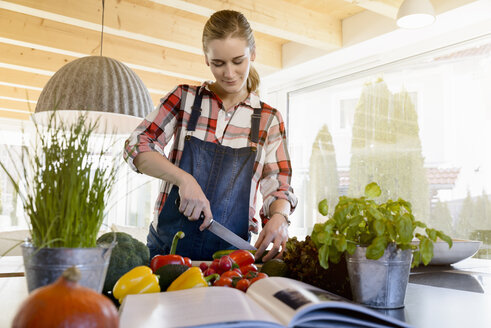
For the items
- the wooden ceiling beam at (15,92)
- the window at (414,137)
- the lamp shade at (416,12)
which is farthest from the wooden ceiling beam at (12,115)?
the lamp shade at (416,12)

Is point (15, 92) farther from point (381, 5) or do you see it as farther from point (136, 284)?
point (136, 284)

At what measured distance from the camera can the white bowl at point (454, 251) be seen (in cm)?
157

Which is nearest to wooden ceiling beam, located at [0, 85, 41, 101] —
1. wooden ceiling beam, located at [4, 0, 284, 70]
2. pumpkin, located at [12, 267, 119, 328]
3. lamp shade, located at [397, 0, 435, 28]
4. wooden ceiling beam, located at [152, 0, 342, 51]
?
wooden ceiling beam, located at [4, 0, 284, 70]

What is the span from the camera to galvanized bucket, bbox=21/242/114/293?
0.63 meters

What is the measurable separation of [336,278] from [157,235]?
946mm

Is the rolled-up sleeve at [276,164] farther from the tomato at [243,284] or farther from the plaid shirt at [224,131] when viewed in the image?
the tomato at [243,284]

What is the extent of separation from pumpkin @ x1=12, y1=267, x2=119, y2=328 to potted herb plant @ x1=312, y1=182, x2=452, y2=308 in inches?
18.7

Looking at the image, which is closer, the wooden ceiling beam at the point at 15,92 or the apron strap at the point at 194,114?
the apron strap at the point at 194,114

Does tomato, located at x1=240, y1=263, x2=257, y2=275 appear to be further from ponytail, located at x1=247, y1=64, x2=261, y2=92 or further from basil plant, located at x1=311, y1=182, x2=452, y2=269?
ponytail, located at x1=247, y1=64, x2=261, y2=92

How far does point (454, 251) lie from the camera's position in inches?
63.3

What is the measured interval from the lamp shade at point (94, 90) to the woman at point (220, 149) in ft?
1.27

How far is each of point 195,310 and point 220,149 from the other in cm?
127

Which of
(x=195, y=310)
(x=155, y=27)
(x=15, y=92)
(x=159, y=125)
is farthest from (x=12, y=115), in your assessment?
(x=195, y=310)

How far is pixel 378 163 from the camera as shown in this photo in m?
4.06
